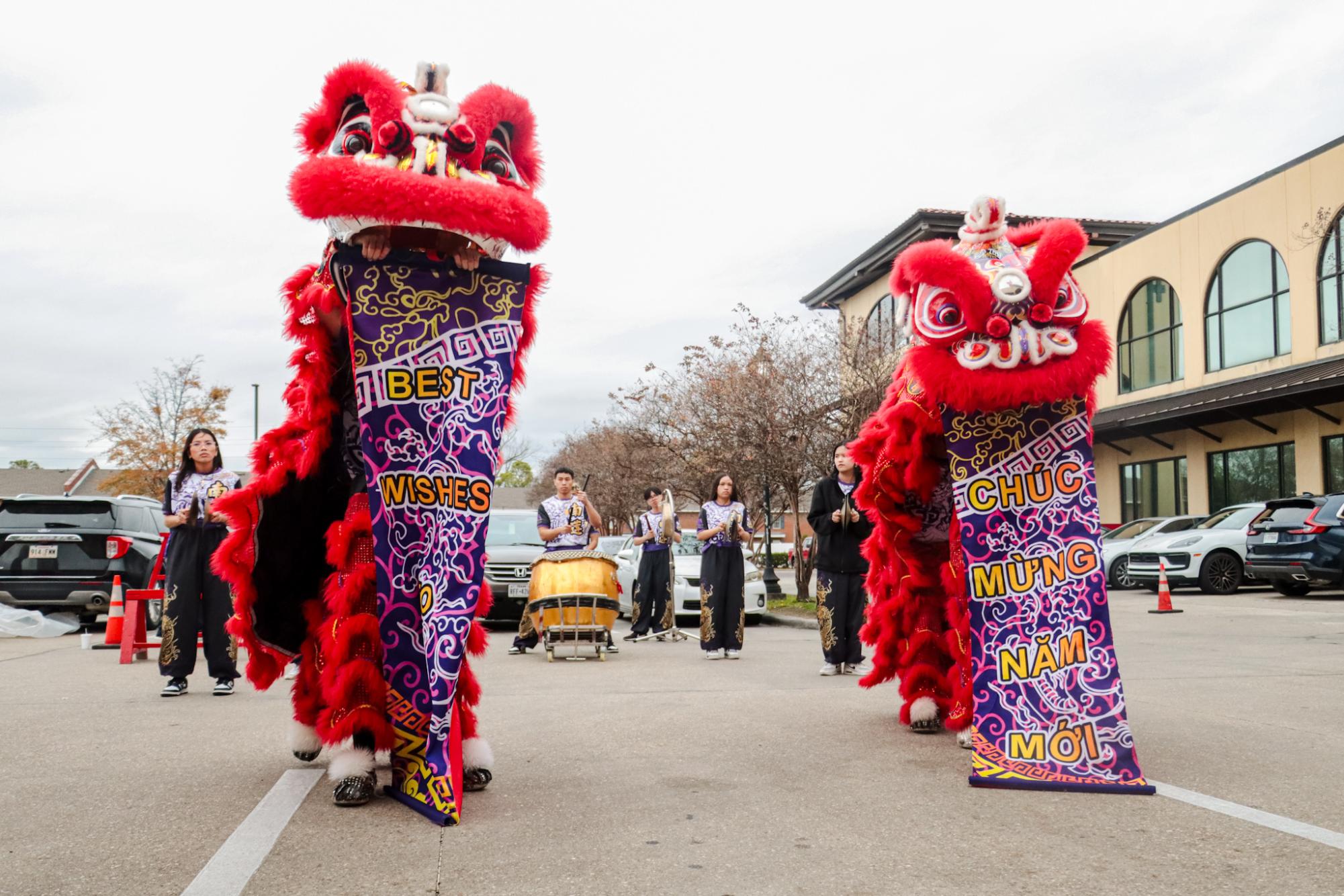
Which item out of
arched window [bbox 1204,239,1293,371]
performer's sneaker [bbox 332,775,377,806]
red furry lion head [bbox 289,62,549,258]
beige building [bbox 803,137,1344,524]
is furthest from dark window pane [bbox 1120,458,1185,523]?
performer's sneaker [bbox 332,775,377,806]

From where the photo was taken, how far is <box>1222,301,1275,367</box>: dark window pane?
2481 centimetres

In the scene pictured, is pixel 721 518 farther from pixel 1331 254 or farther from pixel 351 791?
pixel 1331 254

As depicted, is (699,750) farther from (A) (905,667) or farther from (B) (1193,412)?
(B) (1193,412)

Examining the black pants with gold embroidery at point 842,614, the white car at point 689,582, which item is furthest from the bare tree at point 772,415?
the black pants with gold embroidery at point 842,614

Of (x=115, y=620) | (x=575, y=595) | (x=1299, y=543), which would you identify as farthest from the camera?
(x=1299, y=543)

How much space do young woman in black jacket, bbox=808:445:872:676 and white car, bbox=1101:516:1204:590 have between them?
12613 millimetres

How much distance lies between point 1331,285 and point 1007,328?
21.9 meters

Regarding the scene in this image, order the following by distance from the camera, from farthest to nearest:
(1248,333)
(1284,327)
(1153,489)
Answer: (1153,489)
(1248,333)
(1284,327)

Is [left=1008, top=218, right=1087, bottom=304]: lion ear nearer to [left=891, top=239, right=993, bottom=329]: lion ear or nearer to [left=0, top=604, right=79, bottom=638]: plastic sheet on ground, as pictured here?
[left=891, top=239, right=993, bottom=329]: lion ear

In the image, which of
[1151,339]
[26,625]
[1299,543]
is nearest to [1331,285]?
[1151,339]

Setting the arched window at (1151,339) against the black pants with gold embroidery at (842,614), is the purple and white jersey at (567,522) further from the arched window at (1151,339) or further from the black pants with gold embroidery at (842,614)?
the arched window at (1151,339)

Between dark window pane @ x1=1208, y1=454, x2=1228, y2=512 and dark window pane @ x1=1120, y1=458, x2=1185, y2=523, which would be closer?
dark window pane @ x1=1208, y1=454, x2=1228, y2=512

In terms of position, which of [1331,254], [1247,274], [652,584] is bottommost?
[652,584]

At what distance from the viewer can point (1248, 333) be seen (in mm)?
25484
